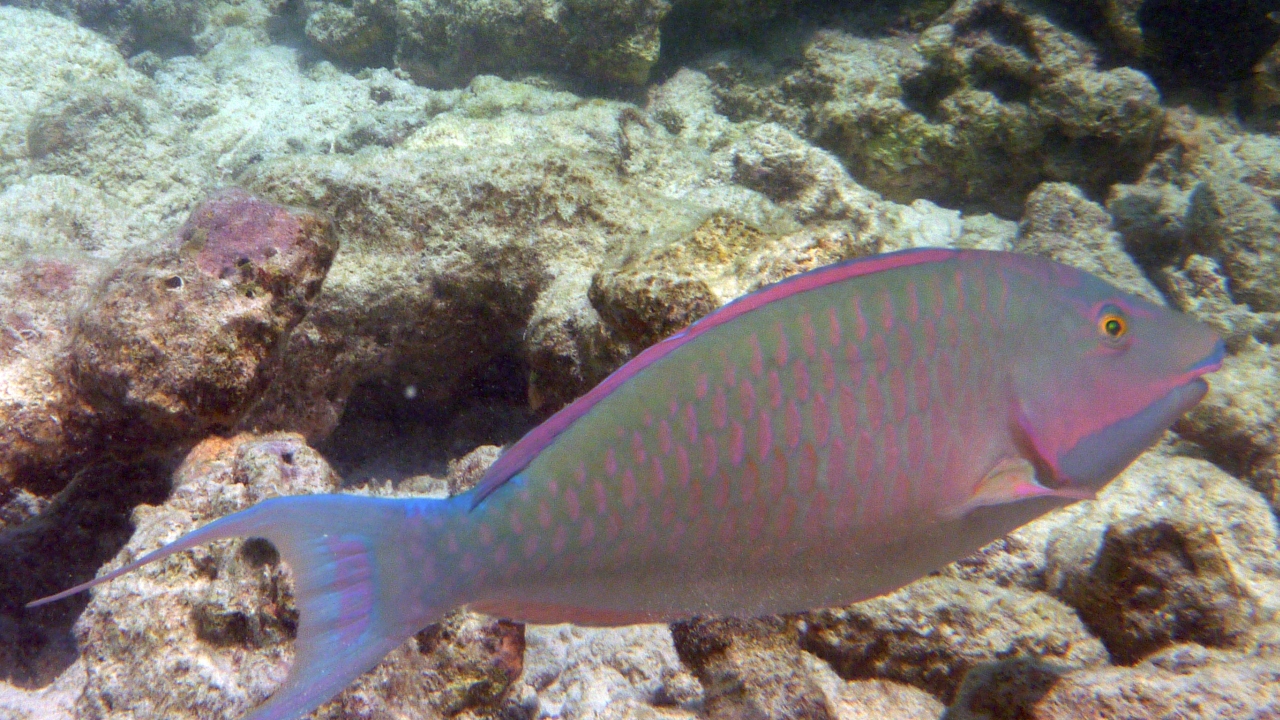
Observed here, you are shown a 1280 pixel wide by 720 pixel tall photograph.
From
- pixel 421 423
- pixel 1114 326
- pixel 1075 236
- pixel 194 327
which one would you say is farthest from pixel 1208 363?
pixel 1075 236

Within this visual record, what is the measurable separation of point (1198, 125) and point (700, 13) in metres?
5.16

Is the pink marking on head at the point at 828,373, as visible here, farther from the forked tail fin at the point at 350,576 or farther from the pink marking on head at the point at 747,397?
the forked tail fin at the point at 350,576

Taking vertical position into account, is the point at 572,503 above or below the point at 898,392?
below

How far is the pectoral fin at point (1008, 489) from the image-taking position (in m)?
1.02

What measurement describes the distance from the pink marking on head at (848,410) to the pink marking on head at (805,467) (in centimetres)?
7

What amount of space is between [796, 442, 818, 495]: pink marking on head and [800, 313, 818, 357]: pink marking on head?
16cm

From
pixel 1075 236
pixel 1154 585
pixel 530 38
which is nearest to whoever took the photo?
pixel 1154 585

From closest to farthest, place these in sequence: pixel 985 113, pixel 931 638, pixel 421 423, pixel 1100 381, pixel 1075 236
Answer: pixel 1100 381, pixel 931 638, pixel 421 423, pixel 1075 236, pixel 985 113

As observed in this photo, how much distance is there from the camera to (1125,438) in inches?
42.7

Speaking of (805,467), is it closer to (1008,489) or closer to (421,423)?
(1008,489)

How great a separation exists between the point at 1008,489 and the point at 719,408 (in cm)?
51

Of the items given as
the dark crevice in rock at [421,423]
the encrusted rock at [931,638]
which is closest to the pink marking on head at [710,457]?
the encrusted rock at [931,638]

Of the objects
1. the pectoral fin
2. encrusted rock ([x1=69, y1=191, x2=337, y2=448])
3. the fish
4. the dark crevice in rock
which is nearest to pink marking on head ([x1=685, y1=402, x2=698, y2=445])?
the fish

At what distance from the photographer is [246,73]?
9430 millimetres
